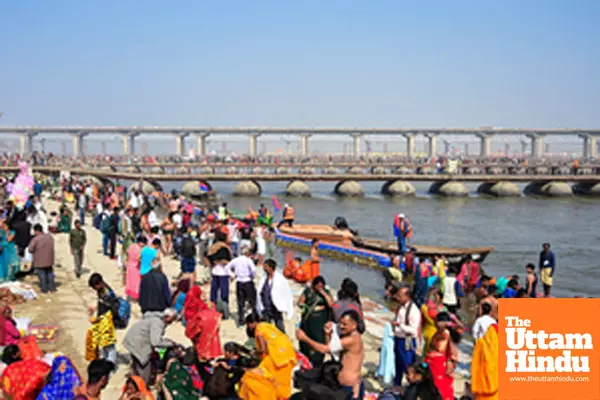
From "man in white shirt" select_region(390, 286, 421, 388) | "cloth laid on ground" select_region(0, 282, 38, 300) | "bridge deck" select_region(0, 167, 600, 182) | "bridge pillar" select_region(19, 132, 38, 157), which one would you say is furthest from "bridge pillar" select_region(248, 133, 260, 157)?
"man in white shirt" select_region(390, 286, 421, 388)

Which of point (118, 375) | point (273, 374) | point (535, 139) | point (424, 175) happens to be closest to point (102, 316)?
point (118, 375)

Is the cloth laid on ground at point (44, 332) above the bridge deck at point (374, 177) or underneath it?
underneath

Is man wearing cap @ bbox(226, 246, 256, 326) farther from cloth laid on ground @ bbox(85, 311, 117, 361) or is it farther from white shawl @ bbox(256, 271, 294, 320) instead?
cloth laid on ground @ bbox(85, 311, 117, 361)

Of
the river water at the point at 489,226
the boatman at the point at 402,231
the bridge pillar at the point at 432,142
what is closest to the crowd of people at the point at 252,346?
the river water at the point at 489,226

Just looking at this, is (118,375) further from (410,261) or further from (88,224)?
(88,224)

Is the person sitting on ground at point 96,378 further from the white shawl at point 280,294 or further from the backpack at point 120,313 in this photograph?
the white shawl at point 280,294

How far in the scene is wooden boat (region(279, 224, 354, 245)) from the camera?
22922mm

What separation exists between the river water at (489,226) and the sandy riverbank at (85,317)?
531 cm

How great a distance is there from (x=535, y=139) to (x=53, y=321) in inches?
4159

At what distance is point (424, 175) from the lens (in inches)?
2061

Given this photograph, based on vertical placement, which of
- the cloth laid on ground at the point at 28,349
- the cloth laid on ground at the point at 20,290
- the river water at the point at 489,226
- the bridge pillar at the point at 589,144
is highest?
the bridge pillar at the point at 589,144

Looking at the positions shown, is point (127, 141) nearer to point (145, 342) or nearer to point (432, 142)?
point (432, 142)

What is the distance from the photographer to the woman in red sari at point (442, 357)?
620 centimetres

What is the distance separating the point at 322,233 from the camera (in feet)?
77.6
